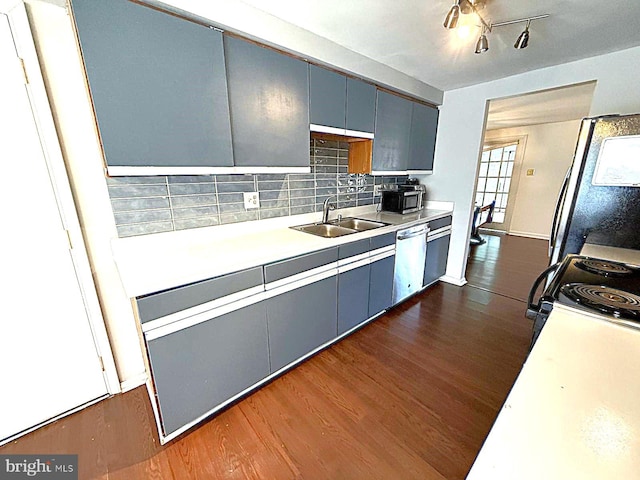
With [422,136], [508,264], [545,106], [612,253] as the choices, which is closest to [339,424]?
[612,253]

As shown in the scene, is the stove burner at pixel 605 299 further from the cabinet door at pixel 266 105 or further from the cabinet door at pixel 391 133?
the cabinet door at pixel 391 133

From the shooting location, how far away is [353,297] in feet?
6.79

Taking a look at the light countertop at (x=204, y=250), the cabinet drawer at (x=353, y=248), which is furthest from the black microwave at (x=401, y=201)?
the cabinet drawer at (x=353, y=248)

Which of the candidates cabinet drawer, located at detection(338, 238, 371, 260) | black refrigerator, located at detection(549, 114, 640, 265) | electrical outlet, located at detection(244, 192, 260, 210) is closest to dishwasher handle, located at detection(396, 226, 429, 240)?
cabinet drawer, located at detection(338, 238, 371, 260)

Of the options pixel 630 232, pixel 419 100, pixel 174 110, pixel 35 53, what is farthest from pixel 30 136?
pixel 630 232

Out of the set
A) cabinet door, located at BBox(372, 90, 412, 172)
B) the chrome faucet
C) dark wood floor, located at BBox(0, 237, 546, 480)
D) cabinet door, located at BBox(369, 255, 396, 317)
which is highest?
cabinet door, located at BBox(372, 90, 412, 172)

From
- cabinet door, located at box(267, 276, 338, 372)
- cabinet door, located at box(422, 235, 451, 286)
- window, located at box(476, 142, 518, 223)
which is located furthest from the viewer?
window, located at box(476, 142, 518, 223)

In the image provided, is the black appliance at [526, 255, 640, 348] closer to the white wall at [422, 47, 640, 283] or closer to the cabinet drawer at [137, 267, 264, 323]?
the cabinet drawer at [137, 267, 264, 323]

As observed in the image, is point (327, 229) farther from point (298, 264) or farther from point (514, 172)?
point (514, 172)

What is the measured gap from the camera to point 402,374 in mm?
1822

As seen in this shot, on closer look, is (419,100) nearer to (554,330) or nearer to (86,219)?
(554,330)

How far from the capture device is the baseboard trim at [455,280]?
10.5ft

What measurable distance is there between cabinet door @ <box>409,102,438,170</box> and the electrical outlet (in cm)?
172

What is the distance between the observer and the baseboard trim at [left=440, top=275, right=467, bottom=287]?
3.19 m
